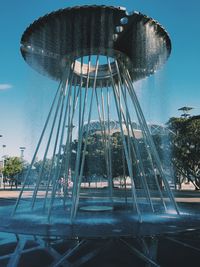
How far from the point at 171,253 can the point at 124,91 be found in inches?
390

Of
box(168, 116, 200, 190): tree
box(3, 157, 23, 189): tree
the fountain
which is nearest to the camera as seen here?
the fountain

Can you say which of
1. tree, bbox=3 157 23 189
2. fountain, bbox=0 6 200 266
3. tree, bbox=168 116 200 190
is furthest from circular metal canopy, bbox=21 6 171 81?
tree, bbox=3 157 23 189

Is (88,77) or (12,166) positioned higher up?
(12,166)

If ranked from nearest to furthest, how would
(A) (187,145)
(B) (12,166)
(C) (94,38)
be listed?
1. (C) (94,38)
2. (A) (187,145)
3. (B) (12,166)

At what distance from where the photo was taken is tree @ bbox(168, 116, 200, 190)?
34.0 meters

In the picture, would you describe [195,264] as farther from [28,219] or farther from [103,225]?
[28,219]

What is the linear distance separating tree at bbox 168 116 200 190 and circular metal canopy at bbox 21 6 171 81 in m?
20.3

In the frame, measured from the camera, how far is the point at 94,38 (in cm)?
1316

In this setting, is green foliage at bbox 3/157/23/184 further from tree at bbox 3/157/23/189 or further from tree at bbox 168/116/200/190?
tree at bbox 168/116/200/190

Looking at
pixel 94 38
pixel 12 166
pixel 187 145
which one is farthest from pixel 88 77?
pixel 12 166

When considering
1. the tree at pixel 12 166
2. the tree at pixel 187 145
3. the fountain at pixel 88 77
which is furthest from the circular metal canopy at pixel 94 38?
the tree at pixel 12 166

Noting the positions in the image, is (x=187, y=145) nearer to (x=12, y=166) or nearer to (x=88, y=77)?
(x=88, y=77)

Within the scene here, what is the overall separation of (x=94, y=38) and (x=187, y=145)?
25049 millimetres

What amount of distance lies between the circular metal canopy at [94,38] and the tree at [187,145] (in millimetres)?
20253
